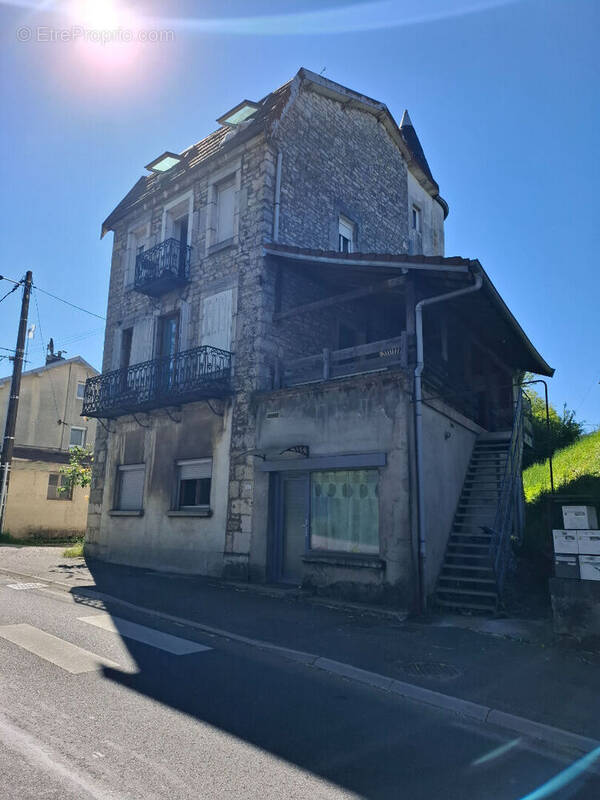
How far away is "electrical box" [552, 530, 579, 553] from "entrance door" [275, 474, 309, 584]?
4.76 m

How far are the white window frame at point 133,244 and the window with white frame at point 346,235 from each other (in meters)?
5.64

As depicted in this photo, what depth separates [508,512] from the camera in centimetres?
998

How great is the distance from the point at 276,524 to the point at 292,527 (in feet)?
1.18

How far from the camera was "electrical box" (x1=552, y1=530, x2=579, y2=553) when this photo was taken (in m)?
6.91

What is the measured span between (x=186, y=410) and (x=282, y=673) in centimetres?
852

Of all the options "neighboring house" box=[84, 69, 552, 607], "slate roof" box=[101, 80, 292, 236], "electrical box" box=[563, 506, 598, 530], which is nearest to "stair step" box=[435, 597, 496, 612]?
"neighboring house" box=[84, 69, 552, 607]

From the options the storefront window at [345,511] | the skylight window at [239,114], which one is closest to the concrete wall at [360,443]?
the storefront window at [345,511]

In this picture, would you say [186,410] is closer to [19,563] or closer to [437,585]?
[19,563]

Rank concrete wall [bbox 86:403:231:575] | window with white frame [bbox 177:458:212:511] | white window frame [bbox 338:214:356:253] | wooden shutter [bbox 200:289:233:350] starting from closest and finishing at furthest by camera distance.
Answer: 1. concrete wall [bbox 86:403:231:575]
2. window with white frame [bbox 177:458:212:511]
3. wooden shutter [bbox 200:289:233:350]
4. white window frame [bbox 338:214:356:253]

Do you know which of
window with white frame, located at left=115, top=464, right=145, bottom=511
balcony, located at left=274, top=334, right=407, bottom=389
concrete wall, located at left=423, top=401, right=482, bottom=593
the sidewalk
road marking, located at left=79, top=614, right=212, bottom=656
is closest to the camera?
the sidewalk

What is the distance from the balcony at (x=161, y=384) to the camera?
12631mm

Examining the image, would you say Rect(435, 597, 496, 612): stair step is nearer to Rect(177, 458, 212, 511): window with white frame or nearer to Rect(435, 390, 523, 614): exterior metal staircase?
Rect(435, 390, 523, 614): exterior metal staircase

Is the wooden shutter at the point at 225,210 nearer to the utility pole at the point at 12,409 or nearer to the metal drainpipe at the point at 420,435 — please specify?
the metal drainpipe at the point at 420,435

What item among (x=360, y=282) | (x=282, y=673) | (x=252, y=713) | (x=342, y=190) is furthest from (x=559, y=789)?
(x=342, y=190)
